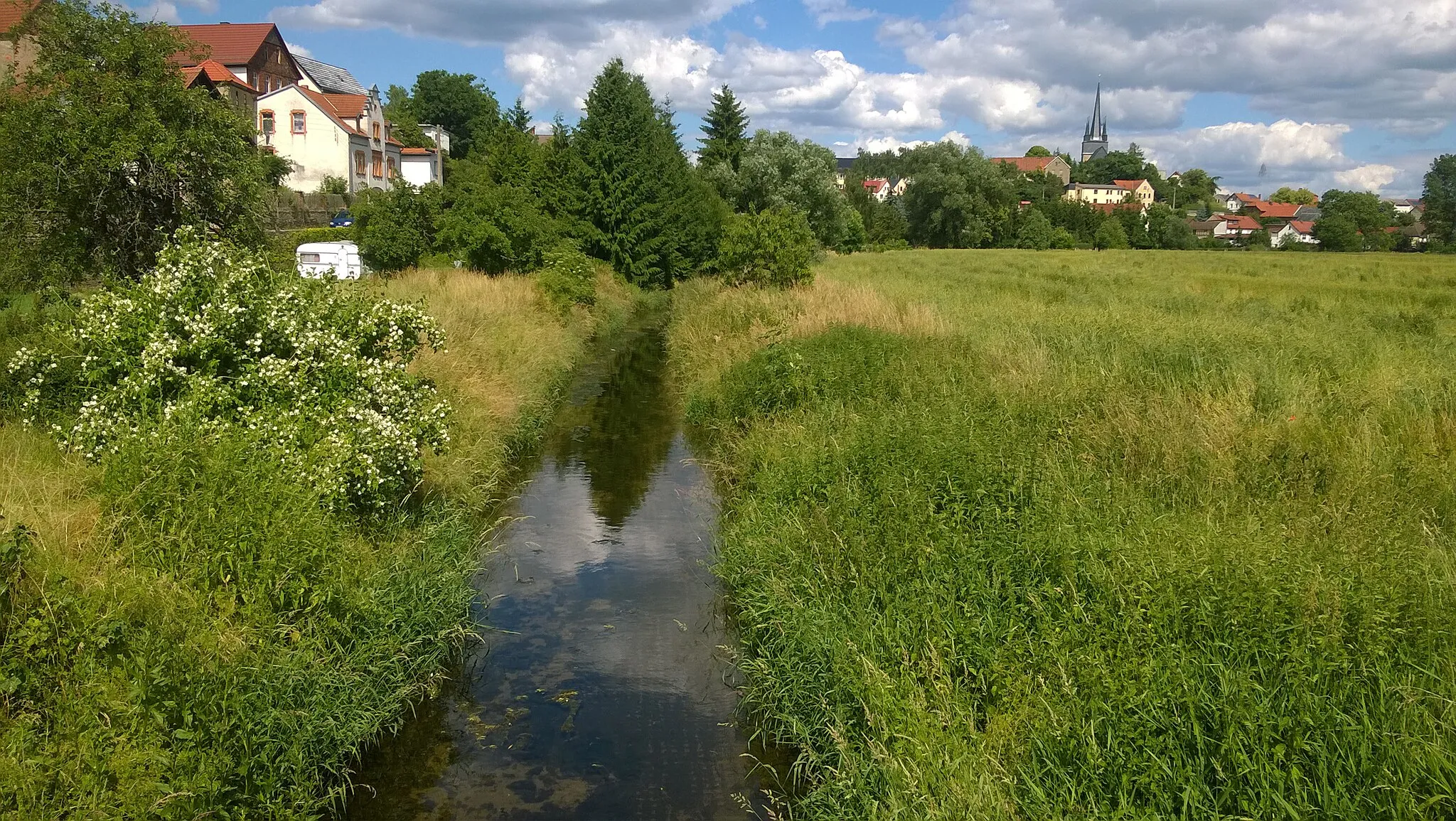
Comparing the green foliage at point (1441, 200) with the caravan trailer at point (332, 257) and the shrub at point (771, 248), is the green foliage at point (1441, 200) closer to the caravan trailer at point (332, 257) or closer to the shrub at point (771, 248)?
the shrub at point (771, 248)

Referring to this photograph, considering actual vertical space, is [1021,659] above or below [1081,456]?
below

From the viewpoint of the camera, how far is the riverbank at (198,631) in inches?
178

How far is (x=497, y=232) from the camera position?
81.9 feet

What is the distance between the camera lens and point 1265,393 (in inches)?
375

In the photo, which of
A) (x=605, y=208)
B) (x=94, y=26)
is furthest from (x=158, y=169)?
(x=605, y=208)

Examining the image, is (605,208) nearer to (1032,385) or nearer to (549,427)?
(549,427)

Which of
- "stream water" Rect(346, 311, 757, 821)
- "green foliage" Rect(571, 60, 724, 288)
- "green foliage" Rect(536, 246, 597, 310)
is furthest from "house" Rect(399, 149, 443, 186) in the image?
"stream water" Rect(346, 311, 757, 821)

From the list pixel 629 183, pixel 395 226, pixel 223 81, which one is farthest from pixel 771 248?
pixel 223 81

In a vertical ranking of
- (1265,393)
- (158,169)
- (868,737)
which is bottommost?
(868,737)

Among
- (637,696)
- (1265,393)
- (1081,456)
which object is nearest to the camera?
(637,696)

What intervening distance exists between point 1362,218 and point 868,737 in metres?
97.4

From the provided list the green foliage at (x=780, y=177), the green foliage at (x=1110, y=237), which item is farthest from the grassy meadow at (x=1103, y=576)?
the green foliage at (x=1110, y=237)

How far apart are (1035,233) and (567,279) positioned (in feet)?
203

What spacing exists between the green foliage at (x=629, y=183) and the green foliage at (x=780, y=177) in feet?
34.1
